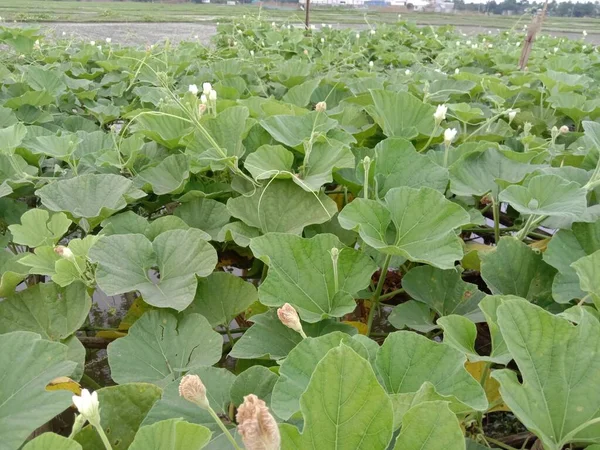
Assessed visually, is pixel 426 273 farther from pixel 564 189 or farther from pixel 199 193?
pixel 199 193

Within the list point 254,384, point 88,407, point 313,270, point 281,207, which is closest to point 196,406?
point 254,384

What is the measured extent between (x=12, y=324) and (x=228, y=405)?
45 cm

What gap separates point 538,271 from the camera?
927 millimetres

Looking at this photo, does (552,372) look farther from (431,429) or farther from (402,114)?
(402,114)

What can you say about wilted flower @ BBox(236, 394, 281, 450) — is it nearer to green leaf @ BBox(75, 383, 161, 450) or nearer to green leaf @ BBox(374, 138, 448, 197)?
green leaf @ BBox(75, 383, 161, 450)

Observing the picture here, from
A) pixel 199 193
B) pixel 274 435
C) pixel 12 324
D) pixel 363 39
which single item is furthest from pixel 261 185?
pixel 363 39

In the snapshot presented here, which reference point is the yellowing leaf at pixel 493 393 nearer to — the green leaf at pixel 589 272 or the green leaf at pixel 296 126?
the green leaf at pixel 589 272

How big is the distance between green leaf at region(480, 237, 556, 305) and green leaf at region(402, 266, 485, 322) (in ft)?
0.13

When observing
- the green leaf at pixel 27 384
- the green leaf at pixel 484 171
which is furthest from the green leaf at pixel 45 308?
the green leaf at pixel 484 171

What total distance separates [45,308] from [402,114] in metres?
0.91

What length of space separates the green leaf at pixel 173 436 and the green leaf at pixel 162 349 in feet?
0.83

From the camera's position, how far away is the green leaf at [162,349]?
2.64 ft

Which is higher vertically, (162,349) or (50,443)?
(50,443)

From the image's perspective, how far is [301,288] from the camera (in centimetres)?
86
